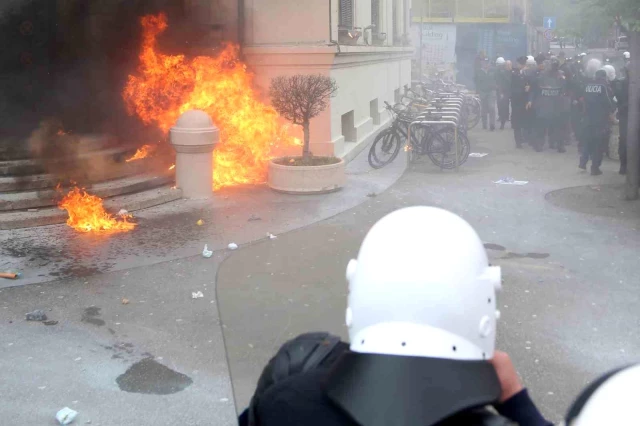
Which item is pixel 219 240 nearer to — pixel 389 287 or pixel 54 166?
pixel 54 166

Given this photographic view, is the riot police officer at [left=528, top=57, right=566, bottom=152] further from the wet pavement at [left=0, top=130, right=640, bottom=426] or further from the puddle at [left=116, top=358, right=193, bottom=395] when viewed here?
the puddle at [left=116, top=358, right=193, bottom=395]

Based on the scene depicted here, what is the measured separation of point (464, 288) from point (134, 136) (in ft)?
33.0

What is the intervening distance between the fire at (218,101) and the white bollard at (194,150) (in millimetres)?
1027

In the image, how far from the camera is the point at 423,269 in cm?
152

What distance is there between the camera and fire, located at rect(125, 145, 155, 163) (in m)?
10.3

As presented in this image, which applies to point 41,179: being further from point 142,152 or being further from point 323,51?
point 323,51

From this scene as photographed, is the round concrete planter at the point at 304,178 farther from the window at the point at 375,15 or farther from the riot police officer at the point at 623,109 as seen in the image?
the window at the point at 375,15

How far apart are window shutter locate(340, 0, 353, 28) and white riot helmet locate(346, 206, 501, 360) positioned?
12.8 meters

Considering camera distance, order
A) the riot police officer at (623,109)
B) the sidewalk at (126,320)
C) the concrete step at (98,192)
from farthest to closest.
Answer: the riot police officer at (623,109)
the concrete step at (98,192)
the sidewalk at (126,320)

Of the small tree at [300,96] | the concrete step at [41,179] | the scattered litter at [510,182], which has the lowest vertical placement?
the scattered litter at [510,182]

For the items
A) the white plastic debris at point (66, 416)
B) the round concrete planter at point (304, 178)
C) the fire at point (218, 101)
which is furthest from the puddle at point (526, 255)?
the fire at point (218, 101)

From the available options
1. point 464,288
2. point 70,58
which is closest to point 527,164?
point 70,58

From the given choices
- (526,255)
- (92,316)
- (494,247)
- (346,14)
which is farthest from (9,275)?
(346,14)

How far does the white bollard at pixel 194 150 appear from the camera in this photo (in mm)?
9734
